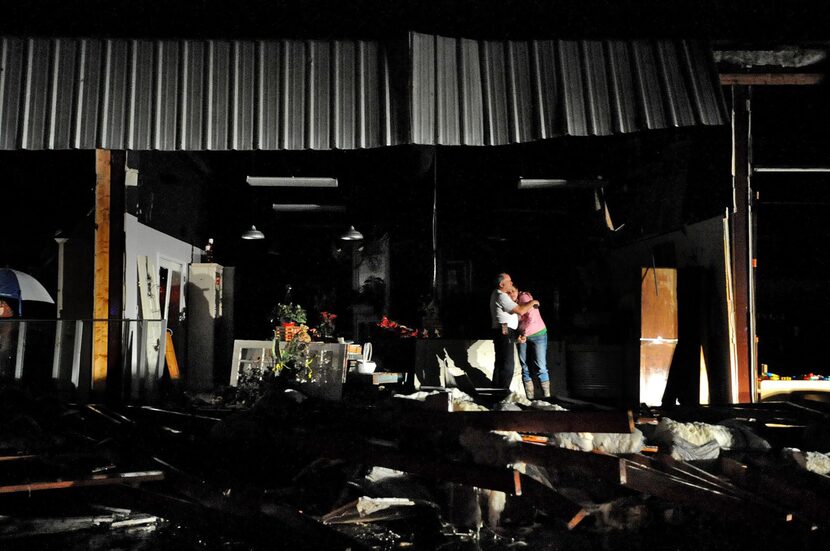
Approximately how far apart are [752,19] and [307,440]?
5.78m

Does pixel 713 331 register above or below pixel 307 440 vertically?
above

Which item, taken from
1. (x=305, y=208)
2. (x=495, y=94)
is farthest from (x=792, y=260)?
(x=305, y=208)

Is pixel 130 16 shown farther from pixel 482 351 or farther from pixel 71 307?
pixel 482 351

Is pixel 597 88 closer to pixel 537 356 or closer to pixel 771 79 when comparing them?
pixel 771 79

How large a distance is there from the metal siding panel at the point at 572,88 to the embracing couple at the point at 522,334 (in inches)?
182

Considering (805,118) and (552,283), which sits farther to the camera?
(552,283)

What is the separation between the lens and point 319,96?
5.93m

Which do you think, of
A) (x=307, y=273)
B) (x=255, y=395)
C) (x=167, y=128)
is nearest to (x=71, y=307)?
(x=255, y=395)

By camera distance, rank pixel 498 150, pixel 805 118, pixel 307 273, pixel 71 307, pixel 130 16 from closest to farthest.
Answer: pixel 130 16
pixel 805 118
pixel 71 307
pixel 498 150
pixel 307 273

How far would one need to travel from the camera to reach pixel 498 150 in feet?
36.2

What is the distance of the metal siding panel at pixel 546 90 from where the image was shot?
588 cm

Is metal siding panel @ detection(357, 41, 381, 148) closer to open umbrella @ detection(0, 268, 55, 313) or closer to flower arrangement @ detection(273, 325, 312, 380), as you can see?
flower arrangement @ detection(273, 325, 312, 380)

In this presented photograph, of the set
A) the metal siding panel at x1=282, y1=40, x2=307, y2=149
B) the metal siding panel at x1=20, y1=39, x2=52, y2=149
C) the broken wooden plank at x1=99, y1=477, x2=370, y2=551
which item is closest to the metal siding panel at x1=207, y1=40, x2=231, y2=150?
the metal siding panel at x1=282, y1=40, x2=307, y2=149

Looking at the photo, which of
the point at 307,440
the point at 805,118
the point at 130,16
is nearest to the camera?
the point at 307,440
